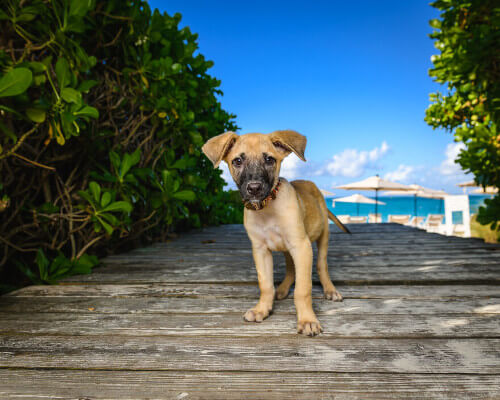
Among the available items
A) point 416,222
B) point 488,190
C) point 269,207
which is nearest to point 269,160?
point 269,207

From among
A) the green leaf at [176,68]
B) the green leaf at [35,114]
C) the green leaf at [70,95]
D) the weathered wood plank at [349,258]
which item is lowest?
the weathered wood plank at [349,258]

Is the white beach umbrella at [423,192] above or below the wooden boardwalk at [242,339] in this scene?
above

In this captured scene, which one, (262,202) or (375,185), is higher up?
(375,185)

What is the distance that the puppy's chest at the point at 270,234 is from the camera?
2.03m

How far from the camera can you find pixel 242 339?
1.72 m

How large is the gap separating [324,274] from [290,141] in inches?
47.9

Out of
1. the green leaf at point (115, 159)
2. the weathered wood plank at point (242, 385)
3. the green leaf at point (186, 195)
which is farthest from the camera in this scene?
the green leaf at point (186, 195)

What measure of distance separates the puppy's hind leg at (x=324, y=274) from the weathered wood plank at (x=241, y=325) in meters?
0.28

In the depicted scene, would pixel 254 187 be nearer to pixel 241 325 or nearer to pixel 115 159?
pixel 241 325

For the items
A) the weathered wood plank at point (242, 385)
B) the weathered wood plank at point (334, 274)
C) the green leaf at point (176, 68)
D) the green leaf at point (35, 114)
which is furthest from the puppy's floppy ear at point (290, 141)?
the green leaf at point (176, 68)

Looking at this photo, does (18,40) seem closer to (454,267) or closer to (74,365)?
(74,365)

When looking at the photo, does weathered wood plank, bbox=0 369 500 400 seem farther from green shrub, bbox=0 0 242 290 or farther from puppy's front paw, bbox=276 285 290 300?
green shrub, bbox=0 0 242 290

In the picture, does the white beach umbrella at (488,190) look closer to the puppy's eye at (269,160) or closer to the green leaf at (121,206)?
the puppy's eye at (269,160)

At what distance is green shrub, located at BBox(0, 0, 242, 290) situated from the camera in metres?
2.44
